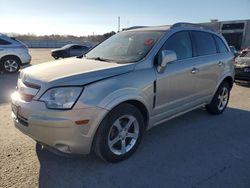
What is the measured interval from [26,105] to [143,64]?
167 centimetres

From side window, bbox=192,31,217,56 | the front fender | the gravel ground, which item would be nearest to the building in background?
side window, bbox=192,31,217,56

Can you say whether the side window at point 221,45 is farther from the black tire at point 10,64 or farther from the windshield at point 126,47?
the black tire at point 10,64

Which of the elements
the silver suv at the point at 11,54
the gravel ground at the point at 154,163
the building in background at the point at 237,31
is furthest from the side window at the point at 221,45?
the building in background at the point at 237,31

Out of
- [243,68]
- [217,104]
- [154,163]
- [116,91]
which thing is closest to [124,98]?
[116,91]

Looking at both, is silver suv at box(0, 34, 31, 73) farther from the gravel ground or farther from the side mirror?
the side mirror

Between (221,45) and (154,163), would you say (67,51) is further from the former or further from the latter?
(154,163)

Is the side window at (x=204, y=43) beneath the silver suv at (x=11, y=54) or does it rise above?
above

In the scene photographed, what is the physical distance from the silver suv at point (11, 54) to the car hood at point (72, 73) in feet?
29.1

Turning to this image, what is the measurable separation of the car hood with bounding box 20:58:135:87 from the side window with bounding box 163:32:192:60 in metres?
0.98

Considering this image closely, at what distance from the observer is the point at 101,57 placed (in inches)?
179

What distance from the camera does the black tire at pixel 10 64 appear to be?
12.1m

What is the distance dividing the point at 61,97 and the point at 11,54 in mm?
9943

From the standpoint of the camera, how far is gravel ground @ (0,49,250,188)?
3.34 metres

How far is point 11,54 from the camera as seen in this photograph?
39.7 ft
